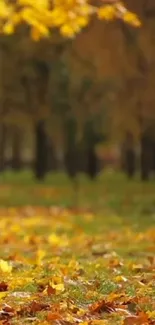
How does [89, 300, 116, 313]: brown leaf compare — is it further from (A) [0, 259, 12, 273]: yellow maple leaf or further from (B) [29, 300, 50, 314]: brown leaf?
(A) [0, 259, 12, 273]: yellow maple leaf

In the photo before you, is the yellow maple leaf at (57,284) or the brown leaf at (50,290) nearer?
the brown leaf at (50,290)

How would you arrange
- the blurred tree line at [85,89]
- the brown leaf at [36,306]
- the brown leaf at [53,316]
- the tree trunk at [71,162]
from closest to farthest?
the brown leaf at [53,316], the brown leaf at [36,306], the blurred tree line at [85,89], the tree trunk at [71,162]

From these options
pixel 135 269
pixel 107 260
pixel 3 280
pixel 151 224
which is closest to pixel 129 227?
pixel 151 224

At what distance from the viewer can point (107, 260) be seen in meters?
11.0

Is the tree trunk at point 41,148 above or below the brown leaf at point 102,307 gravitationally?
above

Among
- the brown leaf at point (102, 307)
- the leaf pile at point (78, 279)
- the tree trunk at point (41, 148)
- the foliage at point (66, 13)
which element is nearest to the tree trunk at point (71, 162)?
the tree trunk at point (41, 148)

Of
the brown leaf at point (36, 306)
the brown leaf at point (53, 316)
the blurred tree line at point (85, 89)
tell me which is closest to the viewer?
the brown leaf at point (53, 316)

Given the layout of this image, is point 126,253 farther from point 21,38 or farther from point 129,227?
point 21,38

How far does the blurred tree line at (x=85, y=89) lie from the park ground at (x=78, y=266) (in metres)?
3.72

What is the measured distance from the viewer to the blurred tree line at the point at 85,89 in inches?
899

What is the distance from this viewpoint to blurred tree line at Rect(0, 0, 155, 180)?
74.9 feet

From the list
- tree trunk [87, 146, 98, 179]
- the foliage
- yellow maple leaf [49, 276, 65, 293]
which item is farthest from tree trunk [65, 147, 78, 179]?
yellow maple leaf [49, 276, 65, 293]

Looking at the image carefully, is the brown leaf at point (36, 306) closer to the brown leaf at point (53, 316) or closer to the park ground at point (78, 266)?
the park ground at point (78, 266)

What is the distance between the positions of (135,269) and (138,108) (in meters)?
17.6
